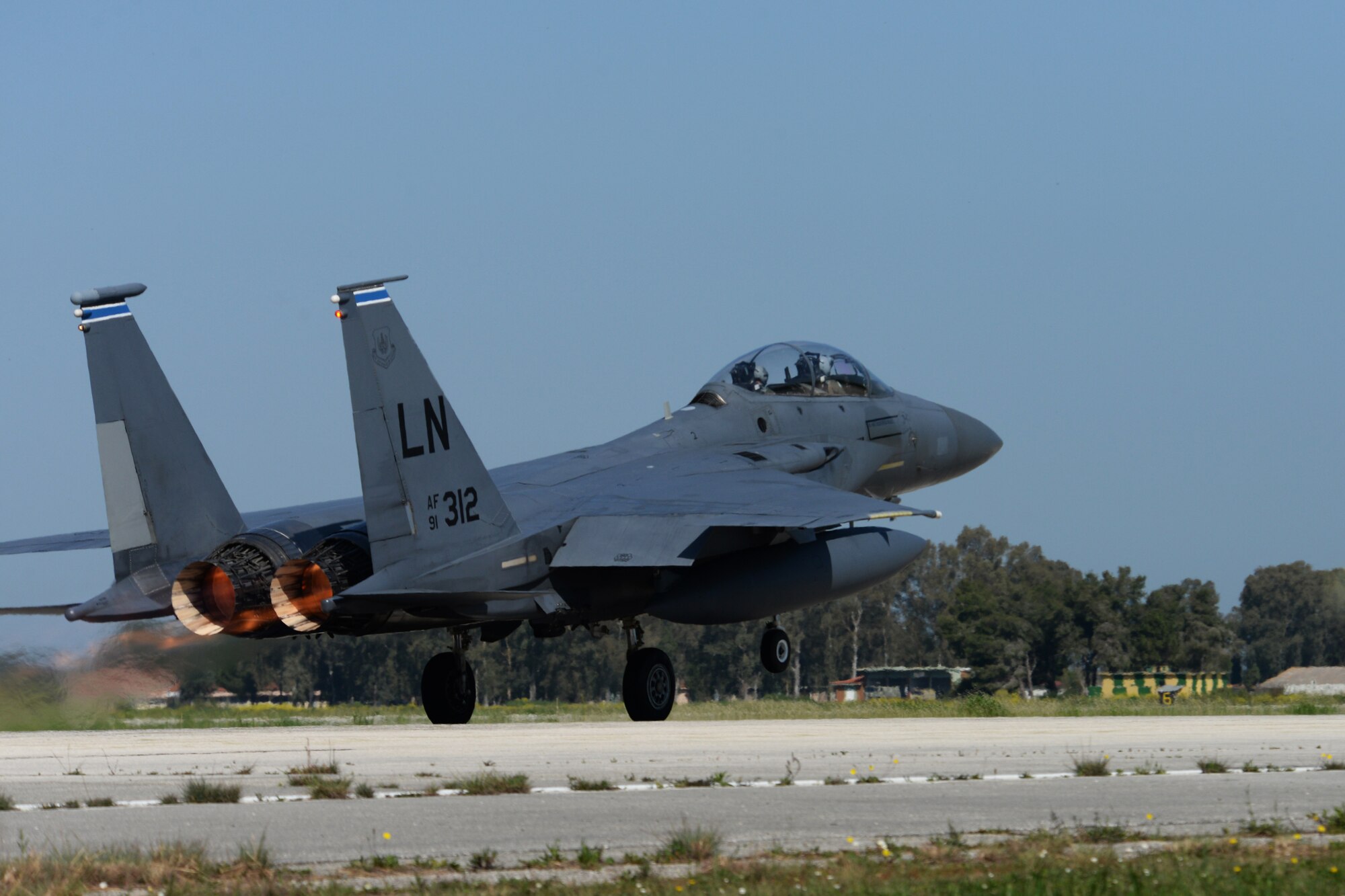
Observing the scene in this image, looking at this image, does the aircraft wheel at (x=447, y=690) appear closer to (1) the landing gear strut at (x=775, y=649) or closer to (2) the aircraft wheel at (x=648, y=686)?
(2) the aircraft wheel at (x=648, y=686)

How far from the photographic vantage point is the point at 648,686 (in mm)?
21031

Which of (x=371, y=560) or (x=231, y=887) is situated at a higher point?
(x=371, y=560)

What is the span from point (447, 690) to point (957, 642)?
1852 inches

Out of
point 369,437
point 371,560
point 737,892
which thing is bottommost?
point 737,892

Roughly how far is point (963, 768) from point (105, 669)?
10964 millimetres

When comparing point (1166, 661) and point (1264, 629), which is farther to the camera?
point (1264, 629)

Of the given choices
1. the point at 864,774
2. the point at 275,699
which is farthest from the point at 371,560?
the point at 275,699

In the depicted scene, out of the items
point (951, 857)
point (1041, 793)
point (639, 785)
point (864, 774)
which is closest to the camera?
point (951, 857)

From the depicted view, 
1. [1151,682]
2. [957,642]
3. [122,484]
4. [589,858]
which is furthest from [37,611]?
[957,642]

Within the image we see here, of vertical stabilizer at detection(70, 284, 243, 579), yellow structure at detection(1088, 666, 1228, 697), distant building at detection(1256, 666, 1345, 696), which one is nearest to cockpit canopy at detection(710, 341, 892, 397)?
vertical stabilizer at detection(70, 284, 243, 579)

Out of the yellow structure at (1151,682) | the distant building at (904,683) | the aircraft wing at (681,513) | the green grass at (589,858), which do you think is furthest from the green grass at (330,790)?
the distant building at (904,683)

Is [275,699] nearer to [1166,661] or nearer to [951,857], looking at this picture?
[1166,661]

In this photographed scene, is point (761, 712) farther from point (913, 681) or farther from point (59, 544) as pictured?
point (913, 681)

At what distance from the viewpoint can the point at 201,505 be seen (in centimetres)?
1938
